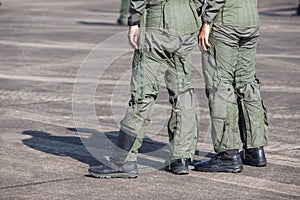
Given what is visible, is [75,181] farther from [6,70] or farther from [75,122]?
[6,70]

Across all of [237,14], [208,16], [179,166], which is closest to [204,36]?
[208,16]

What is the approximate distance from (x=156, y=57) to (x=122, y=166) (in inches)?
35.0

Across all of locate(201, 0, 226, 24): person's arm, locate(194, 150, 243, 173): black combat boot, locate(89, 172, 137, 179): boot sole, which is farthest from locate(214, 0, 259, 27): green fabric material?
locate(89, 172, 137, 179): boot sole

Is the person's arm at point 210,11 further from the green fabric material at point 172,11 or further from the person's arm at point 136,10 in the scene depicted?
the person's arm at point 136,10

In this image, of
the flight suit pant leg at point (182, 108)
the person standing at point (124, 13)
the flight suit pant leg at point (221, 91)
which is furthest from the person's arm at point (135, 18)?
the person standing at point (124, 13)

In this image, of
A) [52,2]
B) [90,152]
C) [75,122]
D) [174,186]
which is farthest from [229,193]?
[52,2]

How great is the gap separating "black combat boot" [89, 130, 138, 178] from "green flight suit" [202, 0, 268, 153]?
770mm

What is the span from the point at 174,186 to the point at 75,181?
76cm

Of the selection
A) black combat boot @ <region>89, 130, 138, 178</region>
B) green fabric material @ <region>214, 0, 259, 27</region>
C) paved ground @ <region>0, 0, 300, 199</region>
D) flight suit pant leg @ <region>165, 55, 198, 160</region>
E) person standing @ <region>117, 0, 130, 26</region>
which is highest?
green fabric material @ <region>214, 0, 259, 27</region>

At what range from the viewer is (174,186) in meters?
6.65

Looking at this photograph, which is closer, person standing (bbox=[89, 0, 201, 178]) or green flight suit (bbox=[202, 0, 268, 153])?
person standing (bbox=[89, 0, 201, 178])

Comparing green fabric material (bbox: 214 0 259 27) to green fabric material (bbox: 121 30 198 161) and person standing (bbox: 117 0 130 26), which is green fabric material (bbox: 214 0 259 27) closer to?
green fabric material (bbox: 121 30 198 161)

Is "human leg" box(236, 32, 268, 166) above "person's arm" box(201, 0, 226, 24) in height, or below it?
below

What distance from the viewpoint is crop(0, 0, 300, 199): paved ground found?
659 cm
